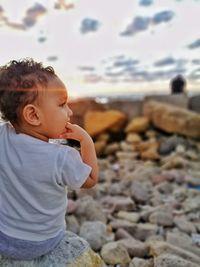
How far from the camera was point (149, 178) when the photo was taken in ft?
17.0

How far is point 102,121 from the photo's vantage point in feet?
28.5

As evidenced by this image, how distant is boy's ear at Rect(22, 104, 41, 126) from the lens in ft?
4.53

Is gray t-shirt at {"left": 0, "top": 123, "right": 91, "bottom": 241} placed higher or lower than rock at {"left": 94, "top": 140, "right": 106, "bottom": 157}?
higher

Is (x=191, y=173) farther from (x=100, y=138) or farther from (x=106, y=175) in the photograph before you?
(x=100, y=138)

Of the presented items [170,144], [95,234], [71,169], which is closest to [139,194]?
[95,234]

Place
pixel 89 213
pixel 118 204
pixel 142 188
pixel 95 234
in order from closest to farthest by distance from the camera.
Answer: pixel 95 234, pixel 89 213, pixel 118 204, pixel 142 188

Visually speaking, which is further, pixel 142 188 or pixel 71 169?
pixel 142 188

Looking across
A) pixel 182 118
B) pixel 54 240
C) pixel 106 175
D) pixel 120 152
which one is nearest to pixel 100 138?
pixel 120 152

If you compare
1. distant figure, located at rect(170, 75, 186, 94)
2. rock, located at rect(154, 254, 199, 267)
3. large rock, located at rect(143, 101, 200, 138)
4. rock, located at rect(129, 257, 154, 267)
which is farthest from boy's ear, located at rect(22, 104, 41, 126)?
distant figure, located at rect(170, 75, 186, 94)

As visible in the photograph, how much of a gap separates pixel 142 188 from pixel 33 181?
302cm

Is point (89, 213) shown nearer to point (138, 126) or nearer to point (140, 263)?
point (140, 263)

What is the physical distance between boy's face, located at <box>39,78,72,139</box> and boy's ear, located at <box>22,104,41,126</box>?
0.02 m

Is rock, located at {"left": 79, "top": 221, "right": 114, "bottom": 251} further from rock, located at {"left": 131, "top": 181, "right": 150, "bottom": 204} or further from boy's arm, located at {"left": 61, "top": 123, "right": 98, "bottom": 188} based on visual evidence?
boy's arm, located at {"left": 61, "top": 123, "right": 98, "bottom": 188}

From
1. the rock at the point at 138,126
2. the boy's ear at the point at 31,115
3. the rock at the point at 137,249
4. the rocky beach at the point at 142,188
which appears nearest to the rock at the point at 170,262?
the rocky beach at the point at 142,188
